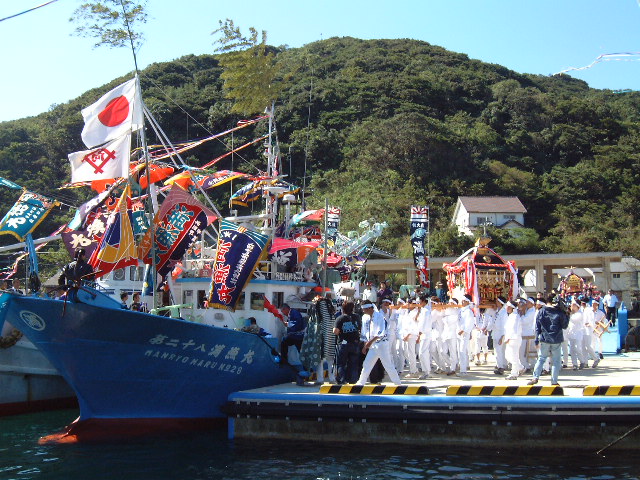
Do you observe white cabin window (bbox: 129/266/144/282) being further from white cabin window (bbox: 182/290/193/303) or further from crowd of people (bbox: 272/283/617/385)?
crowd of people (bbox: 272/283/617/385)

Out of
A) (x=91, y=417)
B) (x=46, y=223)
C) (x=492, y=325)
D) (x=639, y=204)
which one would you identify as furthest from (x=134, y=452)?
(x=639, y=204)

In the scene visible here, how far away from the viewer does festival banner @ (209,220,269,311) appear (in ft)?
43.5

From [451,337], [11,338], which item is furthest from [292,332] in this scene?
[11,338]

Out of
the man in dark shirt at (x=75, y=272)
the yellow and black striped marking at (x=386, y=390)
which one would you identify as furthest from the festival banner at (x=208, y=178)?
the yellow and black striped marking at (x=386, y=390)

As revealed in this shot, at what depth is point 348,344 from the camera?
12.9m

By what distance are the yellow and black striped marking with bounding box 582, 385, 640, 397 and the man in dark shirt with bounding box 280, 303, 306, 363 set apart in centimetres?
556

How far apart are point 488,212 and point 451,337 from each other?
138ft

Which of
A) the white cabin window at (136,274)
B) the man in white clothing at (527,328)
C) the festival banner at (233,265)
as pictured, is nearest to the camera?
the festival banner at (233,265)

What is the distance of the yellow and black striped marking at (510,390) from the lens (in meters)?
11.2

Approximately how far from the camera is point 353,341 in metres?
12.9

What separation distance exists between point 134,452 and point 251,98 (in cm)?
1126

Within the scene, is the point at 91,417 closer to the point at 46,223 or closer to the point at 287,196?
the point at 287,196

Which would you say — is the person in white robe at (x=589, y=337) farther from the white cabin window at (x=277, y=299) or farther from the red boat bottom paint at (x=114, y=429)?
the red boat bottom paint at (x=114, y=429)

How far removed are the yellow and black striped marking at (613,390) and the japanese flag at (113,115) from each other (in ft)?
29.7
